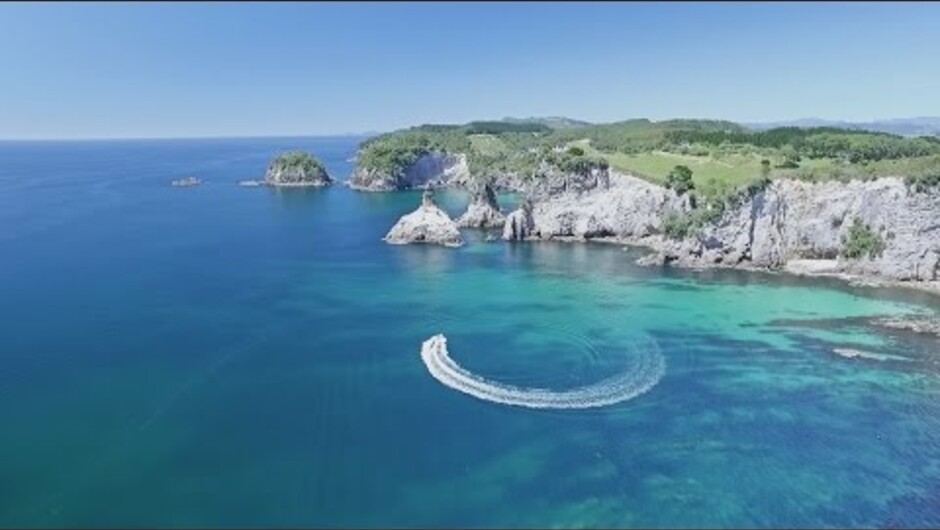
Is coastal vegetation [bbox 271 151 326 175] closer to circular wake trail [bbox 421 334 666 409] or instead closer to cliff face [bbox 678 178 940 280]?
cliff face [bbox 678 178 940 280]

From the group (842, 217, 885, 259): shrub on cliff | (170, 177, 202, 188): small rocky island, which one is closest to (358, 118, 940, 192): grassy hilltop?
(842, 217, 885, 259): shrub on cliff

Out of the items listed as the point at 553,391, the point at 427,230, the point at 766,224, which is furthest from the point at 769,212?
the point at 553,391

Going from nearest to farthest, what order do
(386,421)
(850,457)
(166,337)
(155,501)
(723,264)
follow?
1. (155,501)
2. (850,457)
3. (386,421)
4. (166,337)
5. (723,264)

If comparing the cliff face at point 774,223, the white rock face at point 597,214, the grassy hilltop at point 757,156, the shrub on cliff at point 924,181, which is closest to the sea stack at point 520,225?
the white rock face at point 597,214

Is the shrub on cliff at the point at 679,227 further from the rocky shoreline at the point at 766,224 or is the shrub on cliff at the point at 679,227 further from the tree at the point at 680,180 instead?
the tree at the point at 680,180

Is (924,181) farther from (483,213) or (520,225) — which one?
(483,213)

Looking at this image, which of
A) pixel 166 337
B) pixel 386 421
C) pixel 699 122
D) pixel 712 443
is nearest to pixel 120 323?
pixel 166 337

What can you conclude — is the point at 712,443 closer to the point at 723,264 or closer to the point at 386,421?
the point at 386,421
